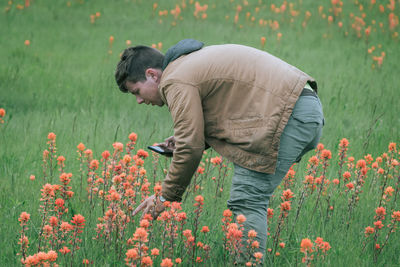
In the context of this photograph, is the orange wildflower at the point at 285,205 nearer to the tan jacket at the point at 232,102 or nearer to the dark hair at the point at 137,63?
the tan jacket at the point at 232,102

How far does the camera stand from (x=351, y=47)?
9656mm

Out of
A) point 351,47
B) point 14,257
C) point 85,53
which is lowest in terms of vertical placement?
point 14,257

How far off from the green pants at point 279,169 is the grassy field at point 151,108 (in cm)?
45

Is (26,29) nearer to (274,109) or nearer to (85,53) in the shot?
(85,53)

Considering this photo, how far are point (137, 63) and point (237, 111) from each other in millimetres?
739

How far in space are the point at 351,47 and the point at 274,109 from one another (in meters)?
7.44

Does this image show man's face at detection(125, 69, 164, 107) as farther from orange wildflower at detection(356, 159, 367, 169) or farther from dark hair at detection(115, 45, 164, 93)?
orange wildflower at detection(356, 159, 367, 169)

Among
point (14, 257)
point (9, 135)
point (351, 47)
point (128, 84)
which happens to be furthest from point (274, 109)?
point (351, 47)

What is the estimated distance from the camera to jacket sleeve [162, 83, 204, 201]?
9.19 feet

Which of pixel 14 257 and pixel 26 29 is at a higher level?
pixel 26 29

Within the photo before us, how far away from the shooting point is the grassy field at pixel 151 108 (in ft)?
11.8

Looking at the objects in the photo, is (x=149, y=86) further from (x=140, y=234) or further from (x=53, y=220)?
(x=140, y=234)

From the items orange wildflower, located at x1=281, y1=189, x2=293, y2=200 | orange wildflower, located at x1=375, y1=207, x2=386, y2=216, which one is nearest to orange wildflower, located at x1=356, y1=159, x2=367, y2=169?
orange wildflower, located at x1=375, y1=207, x2=386, y2=216

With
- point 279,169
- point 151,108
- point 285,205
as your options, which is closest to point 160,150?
point 279,169
